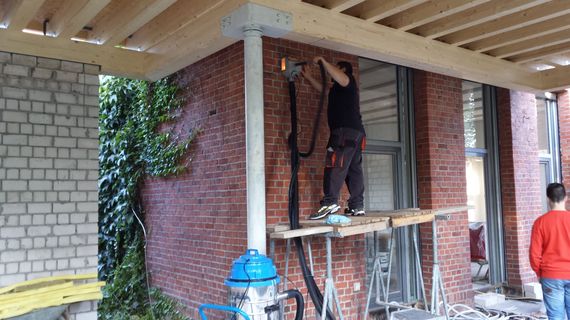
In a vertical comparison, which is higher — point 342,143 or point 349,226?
point 342,143

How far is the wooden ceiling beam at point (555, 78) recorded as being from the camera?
6406 mm

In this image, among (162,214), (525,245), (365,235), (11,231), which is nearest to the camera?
(11,231)

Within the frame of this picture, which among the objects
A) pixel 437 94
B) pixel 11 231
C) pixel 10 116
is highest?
pixel 437 94

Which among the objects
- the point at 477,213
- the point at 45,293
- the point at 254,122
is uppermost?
the point at 254,122

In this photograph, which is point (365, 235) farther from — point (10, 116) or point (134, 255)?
point (10, 116)

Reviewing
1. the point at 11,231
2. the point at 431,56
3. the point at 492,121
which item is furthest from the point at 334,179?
the point at 492,121

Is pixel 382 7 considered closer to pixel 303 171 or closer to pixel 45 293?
pixel 303 171

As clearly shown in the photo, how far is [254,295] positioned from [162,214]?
9.91 ft

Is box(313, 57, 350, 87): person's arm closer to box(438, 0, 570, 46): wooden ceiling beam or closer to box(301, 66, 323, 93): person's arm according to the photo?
box(301, 66, 323, 93): person's arm

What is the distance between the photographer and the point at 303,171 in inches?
190

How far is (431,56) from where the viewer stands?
5.24 metres

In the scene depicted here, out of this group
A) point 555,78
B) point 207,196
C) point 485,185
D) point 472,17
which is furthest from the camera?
point 485,185

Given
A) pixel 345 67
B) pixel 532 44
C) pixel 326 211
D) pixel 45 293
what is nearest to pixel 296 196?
pixel 326 211

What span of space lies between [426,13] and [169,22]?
94.0 inches
